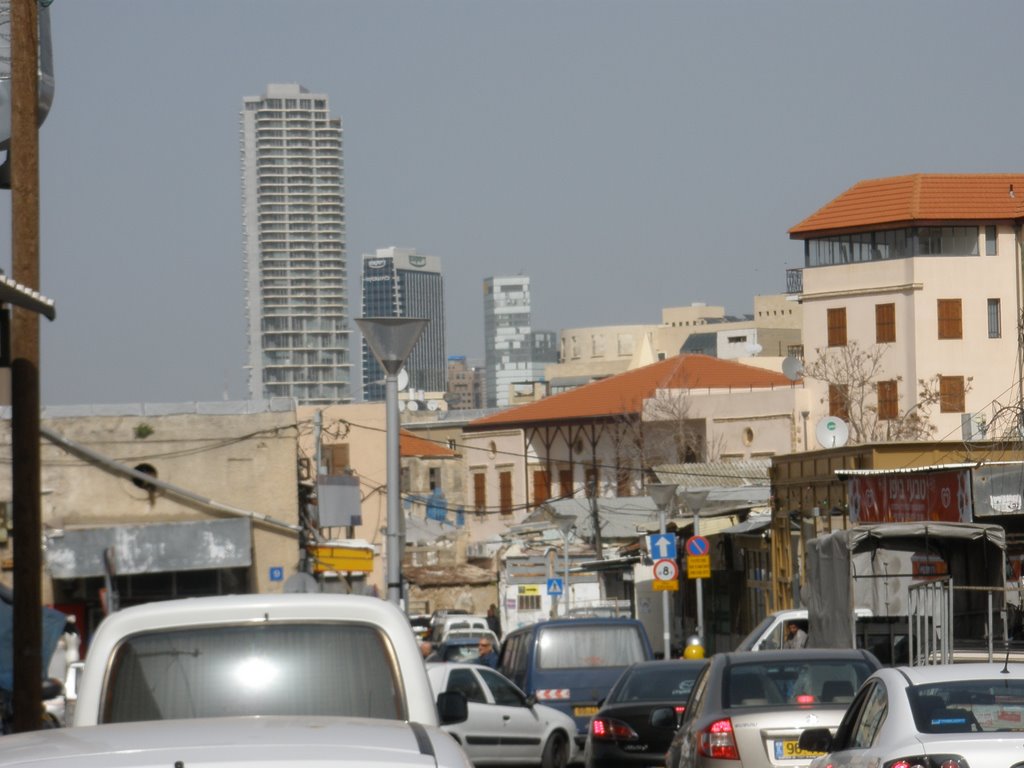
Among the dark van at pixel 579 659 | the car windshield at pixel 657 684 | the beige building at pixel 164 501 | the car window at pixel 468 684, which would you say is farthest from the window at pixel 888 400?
the car windshield at pixel 657 684

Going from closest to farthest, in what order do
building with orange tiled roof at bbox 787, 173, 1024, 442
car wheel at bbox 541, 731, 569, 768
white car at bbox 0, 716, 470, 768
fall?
white car at bbox 0, 716, 470, 768 → car wheel at bbox 541, 731, 569, 768 → building with orange tiled roof at bbox 787, 173, 1024, 442

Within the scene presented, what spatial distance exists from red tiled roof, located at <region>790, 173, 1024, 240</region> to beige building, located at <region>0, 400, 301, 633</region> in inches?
1770

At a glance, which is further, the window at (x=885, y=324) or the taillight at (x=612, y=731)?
the window at (x=885, y=324)

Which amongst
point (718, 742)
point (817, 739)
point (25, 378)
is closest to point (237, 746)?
point (817, 739)

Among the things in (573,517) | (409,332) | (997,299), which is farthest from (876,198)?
(409,332)

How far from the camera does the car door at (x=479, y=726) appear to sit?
18.7 meters

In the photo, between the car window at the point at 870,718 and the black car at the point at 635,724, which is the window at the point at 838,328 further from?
the car window at the point at 870,718

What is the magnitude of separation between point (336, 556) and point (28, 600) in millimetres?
22006

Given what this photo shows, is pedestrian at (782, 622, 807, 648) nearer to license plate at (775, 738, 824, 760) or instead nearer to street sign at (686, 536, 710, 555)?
street sign at (686, 536, 710, 555)

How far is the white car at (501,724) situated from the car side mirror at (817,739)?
9.26 metres

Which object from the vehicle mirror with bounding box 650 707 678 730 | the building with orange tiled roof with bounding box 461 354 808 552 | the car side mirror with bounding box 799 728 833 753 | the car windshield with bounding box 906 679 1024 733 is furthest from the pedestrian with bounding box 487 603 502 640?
the car windshield with bounding box 906 679 1024 733

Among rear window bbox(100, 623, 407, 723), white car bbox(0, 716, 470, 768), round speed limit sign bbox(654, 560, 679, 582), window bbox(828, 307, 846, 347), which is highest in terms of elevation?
window bbox(828, 307, 846, 347)

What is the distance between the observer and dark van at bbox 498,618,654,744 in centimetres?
2131

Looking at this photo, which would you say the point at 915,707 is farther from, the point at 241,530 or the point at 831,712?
the point at 241,530
